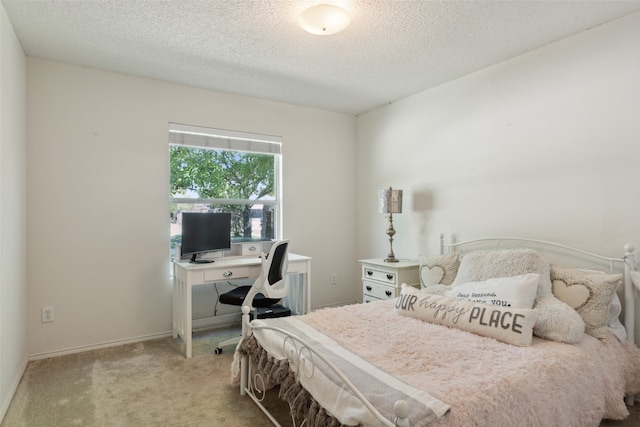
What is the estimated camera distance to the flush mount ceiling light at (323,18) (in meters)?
2.11

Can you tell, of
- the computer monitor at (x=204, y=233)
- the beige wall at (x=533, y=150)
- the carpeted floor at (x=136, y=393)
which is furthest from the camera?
the computer monitor at (x=204, y=233)

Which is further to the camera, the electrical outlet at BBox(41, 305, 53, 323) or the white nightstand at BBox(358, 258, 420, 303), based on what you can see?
the white nightstand at BBox(358, 258, 420, 303)

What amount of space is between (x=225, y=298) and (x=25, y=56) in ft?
8.23

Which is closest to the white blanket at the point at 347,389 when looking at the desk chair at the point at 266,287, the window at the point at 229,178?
the desk chair at the point at 266,287

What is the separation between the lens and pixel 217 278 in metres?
3.17

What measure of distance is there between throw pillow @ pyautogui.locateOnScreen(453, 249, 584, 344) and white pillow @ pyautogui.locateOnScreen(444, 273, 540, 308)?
98 mm

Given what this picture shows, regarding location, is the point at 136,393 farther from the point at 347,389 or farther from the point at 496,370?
the point at 496,370

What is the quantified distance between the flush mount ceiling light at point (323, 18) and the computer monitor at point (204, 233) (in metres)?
1.89

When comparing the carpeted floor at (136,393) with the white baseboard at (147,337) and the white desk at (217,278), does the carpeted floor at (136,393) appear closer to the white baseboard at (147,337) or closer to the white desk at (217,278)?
the white baseboard at (147,337)

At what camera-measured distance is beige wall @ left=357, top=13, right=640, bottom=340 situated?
7.80 ft

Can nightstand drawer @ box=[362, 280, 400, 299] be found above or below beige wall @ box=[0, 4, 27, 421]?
below

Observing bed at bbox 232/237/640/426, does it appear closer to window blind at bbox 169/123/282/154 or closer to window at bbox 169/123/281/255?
window at bbox 169/123/281/255

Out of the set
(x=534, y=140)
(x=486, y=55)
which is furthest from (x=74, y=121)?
(x=534, y=140)

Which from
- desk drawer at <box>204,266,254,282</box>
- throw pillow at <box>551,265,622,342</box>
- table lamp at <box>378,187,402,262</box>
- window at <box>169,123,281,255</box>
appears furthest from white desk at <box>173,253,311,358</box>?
throw pillow at <box>551,265,622,342</box>
